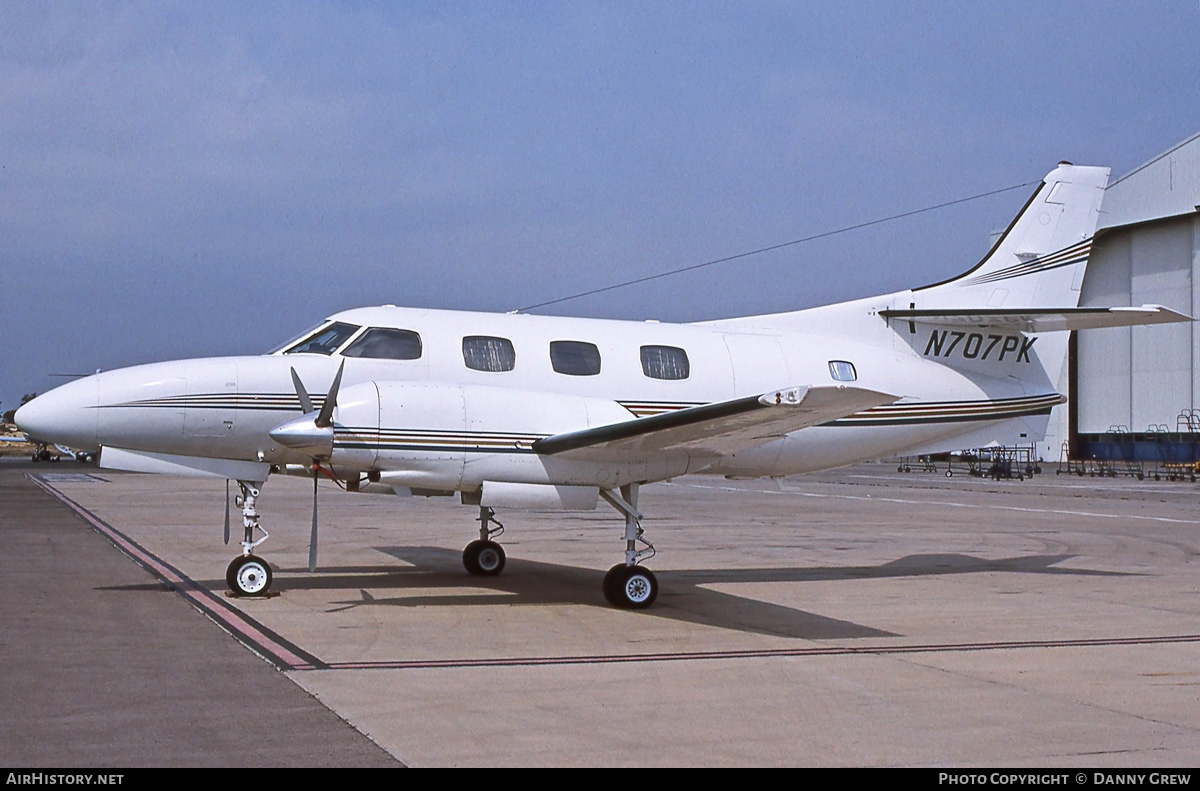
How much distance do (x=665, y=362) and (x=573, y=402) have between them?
1.96 m

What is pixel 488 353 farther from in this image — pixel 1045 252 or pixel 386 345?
pixel 1045 252

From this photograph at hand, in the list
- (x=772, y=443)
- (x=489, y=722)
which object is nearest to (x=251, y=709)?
(x=489, y=722)

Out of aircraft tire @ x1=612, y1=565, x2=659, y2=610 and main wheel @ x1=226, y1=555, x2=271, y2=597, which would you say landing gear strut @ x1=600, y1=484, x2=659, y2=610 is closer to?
aircraft tire @ x1=612, y1=565, x2=659, y2=610

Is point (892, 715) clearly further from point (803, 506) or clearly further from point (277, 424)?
point (803, 506)

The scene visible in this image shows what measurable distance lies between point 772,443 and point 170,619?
7.37m

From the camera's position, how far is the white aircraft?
1170 cm

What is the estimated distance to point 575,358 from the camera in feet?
44.9

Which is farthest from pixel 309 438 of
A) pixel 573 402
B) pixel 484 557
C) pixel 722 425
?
pixel 484 557

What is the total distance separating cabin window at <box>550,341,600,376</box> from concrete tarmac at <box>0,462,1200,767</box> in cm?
267

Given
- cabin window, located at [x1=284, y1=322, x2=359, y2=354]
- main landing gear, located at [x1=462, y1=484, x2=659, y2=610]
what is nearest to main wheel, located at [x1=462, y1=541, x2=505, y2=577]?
main landing gear, located at [x1=462, y1=484, x2=659, y2=610]

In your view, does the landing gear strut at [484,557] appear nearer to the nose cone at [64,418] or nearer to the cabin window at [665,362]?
the cabin window at [665,362]

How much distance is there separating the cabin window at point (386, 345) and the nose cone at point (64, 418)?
107 inches

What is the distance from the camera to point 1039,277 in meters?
17.1

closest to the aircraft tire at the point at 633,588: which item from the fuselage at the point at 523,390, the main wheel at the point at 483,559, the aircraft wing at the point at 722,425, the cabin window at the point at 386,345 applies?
the fuselage at the point at 523,390
